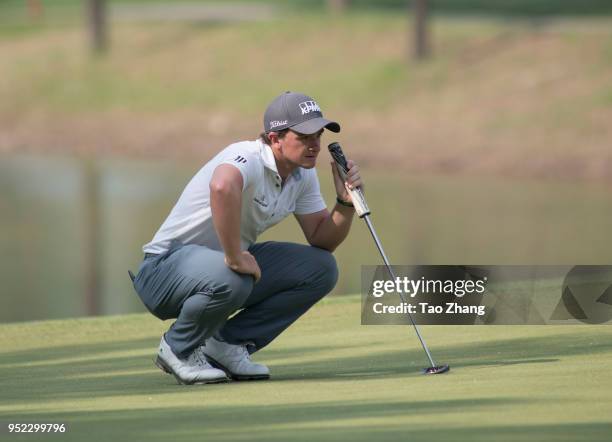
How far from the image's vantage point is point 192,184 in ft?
19.5

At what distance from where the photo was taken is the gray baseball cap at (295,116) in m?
5.89

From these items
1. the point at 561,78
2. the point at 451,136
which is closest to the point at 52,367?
the point at 451,136

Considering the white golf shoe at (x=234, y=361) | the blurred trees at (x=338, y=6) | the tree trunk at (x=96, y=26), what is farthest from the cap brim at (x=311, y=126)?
the blurred trees at (x=338, y=6)

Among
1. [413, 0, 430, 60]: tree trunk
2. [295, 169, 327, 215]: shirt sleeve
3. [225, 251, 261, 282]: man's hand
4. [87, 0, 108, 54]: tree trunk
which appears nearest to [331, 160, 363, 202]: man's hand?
[295, 169, 327, 215]: shirt sleeve

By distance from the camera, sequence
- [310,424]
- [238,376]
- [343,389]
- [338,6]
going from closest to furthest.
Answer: [310,424], [343,389], [238,376], [338,6]

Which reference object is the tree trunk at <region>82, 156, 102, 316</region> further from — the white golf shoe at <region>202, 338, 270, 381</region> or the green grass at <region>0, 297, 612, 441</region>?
the white golf shoe at <region>202, 338, 270, 381</region>

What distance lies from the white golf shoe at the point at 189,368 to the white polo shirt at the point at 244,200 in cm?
46

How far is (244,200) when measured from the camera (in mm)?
5859

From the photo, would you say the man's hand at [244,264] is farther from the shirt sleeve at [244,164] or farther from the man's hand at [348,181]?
the man's hand at [348,181]

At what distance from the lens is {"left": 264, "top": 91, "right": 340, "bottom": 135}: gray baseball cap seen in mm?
5891

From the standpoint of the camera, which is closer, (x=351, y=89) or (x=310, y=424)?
(x=310, y=424)

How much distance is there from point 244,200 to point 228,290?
0.39 m

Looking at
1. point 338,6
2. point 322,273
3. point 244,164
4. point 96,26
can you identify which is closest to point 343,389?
point 322,273

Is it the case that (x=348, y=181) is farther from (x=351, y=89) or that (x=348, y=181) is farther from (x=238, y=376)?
(x=351, y=89)
